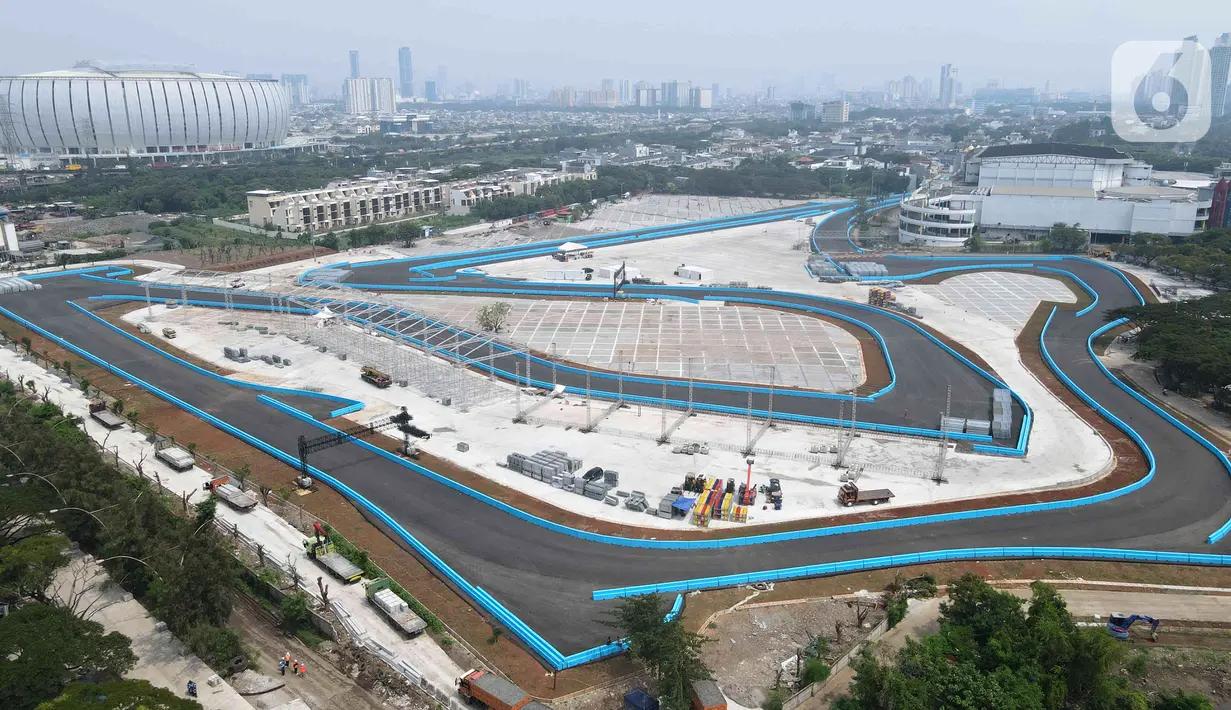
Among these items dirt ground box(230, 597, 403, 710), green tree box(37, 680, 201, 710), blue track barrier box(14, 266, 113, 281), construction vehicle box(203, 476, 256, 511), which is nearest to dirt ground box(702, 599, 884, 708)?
dirt ground box(230, 597, 403, 710)

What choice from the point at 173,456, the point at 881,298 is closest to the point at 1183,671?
the point at 173,456

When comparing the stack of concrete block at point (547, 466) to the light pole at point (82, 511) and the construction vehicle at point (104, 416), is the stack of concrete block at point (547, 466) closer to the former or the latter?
the light pole at point (82, 511)

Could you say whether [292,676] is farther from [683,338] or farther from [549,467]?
[683,338]

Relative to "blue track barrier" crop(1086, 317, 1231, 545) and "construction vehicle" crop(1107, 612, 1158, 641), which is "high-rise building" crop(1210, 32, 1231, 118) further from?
"construction vehicle" crop(1107, 612, 1158, 641)

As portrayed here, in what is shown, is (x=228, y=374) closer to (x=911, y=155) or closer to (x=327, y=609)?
(x=327, y=609)

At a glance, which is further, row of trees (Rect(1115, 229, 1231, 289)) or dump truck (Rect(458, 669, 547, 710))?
row of trees (Rect(1115, 229, 1231, 289))

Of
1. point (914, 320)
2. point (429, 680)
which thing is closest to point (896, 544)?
point (429, 680)

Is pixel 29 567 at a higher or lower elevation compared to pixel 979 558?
higher

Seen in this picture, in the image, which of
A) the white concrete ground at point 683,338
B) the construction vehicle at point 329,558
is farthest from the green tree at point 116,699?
the white concrete ground at point 683,338
